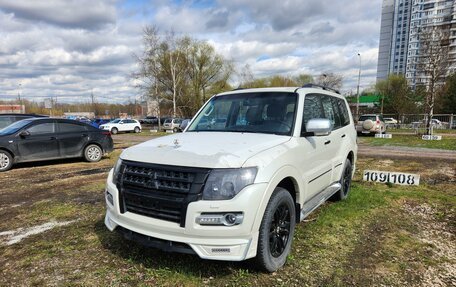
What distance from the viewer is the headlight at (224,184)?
9.05ft

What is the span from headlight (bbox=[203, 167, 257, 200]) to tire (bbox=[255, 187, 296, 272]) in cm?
43

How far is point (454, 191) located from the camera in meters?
6.86

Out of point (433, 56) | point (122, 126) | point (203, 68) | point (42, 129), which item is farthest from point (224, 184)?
point (203, 68)

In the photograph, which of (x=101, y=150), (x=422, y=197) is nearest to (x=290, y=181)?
(x=422, y=197)

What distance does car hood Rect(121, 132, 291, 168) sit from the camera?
2.87 meters

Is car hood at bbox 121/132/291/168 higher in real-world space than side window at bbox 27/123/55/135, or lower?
higher

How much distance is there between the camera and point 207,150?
3.09 metres

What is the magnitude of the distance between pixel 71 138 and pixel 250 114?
827 cm

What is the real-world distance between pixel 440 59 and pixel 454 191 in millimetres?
18663

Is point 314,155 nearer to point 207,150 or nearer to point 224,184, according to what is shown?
point 207,150

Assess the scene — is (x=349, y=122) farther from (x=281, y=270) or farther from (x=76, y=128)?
(x=76, y=128)

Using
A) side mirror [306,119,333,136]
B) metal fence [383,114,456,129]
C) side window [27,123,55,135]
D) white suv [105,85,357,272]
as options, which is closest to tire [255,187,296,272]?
white suv [105,85,357,272]

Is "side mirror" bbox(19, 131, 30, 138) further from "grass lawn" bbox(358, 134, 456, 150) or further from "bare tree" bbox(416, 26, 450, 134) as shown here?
"bare tree" bbox(416, 26, 450, 134)

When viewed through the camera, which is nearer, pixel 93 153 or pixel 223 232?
→ pixel 223 232
